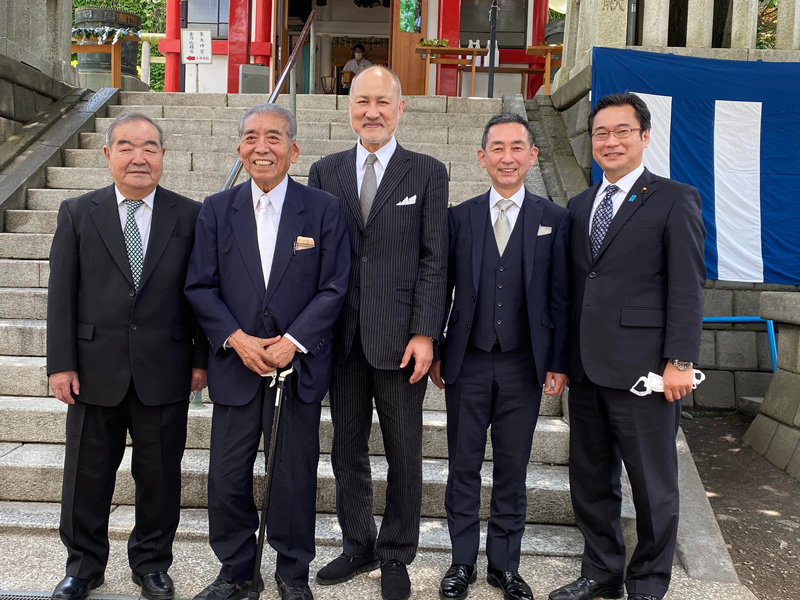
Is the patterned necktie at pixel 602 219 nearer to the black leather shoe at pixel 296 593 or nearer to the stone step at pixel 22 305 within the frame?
the black leather shoe at pixel 296 593

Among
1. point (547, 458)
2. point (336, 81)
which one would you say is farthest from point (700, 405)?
point (336, 81)

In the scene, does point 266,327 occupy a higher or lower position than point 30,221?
lower

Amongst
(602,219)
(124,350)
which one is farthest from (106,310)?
(602,219)

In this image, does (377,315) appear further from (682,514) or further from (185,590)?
(682,514)

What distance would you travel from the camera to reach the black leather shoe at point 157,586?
2656mm

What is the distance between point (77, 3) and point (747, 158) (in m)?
26.1

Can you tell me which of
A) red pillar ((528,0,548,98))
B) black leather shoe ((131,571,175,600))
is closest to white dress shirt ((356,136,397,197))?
black leather shoe ((131,571,175,600))

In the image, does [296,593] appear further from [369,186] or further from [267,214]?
[369,186]

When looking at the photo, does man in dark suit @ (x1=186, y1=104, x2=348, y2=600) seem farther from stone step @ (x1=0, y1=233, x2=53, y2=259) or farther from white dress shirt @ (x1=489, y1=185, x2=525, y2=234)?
stone step @ (x1=0, y1=233, x2=53, y2=259)

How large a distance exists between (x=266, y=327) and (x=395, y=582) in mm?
1102

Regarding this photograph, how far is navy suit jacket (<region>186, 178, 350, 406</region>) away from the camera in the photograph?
2566 mm

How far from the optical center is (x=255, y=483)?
133 inches

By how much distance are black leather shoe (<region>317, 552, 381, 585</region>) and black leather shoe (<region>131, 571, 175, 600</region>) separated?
569 millimetres

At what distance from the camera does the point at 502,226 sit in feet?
9.29
